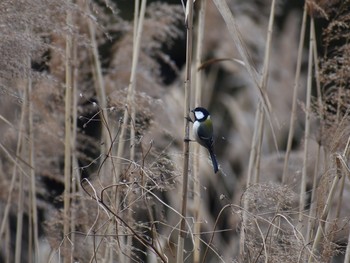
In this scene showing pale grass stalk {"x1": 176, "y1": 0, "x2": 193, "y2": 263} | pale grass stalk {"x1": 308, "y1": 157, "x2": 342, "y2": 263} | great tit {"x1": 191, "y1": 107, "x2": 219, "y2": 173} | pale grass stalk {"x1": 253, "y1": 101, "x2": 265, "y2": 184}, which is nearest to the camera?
pale grass stalk {"x1": 176, "y1": 0, "x2": 193, "y2": 263}

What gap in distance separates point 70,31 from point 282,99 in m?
2.55

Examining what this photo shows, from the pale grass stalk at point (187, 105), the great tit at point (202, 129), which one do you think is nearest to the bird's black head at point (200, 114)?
the great tit at point (202, 129)

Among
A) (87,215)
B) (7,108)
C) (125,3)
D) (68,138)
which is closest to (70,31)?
(68,138)

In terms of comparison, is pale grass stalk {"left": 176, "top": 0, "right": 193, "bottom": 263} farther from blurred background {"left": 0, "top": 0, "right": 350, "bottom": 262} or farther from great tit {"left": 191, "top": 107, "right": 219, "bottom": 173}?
great tit {"left": 191, "top": 107, "right": 219, "bottom": 173}

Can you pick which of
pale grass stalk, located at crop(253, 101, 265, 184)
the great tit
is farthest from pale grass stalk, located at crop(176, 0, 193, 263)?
pale grass stalk, located at crop(253, 101, 265, 184)

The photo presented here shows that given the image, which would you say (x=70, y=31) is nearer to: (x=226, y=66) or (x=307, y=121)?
(x=307, y=121)

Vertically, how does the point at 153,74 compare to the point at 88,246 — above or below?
above

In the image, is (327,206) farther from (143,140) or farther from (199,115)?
(143,140)

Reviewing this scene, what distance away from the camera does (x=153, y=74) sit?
136 inches

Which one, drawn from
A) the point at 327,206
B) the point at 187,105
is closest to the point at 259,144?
the point at 327,206

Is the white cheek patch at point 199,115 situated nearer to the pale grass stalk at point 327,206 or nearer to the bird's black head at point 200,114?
the bird's black head at point 200,114

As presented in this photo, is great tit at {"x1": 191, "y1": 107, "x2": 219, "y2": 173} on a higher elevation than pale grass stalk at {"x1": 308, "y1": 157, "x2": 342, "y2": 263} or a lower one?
higher

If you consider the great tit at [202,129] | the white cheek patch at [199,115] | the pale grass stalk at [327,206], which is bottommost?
the pale grass stalk at [327,206]

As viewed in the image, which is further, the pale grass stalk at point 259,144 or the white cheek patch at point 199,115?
the pale grass stalk at point 259,144
